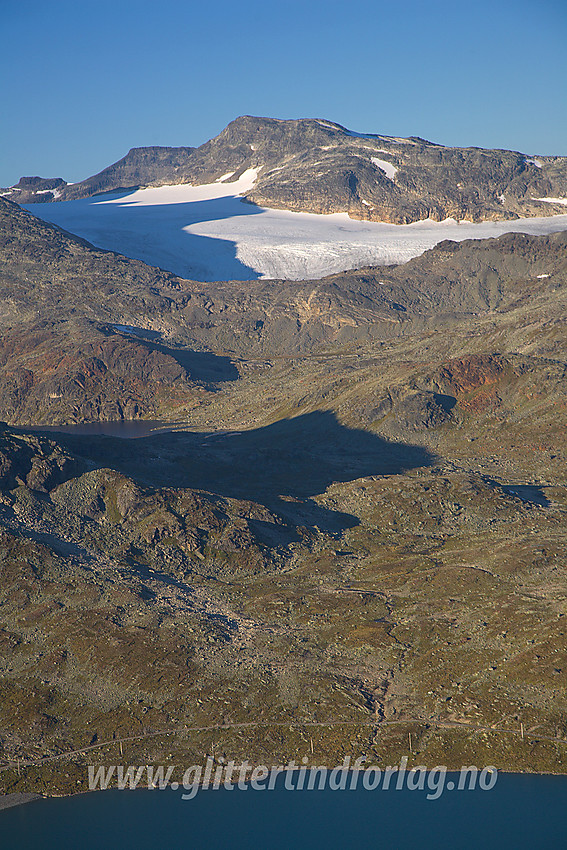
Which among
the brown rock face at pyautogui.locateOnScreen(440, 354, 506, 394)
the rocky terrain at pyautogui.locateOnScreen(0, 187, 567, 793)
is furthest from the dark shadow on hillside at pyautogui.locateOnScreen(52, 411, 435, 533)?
the brown rock face at pyautogui.locateOnScreen(440, 354, 506, 394)

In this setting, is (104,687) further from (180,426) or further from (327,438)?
(180,426)

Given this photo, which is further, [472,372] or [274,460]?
[472,372]

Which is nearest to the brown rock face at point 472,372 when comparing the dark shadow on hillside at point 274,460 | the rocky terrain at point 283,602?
the rocky terrain at point 283,602

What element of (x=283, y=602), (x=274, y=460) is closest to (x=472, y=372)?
(x=274, y=460)

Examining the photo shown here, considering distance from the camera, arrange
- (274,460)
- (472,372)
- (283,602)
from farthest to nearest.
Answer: (472,372)
(274,460)
(283,602)

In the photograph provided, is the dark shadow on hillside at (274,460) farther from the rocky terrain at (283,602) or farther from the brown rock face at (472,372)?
the brown rock face at (472,372)

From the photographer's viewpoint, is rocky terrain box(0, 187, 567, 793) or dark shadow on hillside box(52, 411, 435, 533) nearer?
rocky terrain box(0, 187, 567, 793)

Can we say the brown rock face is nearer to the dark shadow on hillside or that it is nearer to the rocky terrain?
the rocky terrain

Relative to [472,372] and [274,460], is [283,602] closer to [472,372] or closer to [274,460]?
[274,460]

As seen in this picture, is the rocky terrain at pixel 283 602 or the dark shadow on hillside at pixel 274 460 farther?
the dark shadow on hillside at pixel 274 460

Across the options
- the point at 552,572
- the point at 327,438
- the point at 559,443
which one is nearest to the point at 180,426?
the point at 327,438
